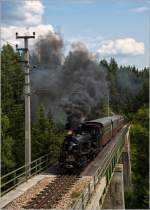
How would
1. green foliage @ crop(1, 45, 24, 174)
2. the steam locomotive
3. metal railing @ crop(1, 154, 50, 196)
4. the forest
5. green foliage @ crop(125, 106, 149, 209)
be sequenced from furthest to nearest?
green foliage @ crop(125, 106, 149, 209) → green foliage @ crop(1, 45, 24, 174) → the forest → the steam locomotive → metal railing @ crop(1, 154, 50, 196)

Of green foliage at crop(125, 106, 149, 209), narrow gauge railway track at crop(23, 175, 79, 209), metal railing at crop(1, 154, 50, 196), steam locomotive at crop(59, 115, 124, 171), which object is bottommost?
green foliage at crop(125, 106, 149, 209)

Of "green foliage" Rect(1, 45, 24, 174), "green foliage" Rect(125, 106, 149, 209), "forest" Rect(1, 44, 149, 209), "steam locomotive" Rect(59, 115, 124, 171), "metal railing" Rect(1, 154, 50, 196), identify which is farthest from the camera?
"green foliage" Rect(125, 106, 149, 209)

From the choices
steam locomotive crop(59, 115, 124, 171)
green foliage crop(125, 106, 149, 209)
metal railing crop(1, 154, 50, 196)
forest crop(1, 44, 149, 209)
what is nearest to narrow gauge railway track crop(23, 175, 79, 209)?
steam locomotive crop(59, 115, 124, 171)

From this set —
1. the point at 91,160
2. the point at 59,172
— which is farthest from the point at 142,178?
Answer: the point at 59,172

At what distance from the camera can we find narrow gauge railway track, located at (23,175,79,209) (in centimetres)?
1347

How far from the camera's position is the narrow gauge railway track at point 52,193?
13.5 meters

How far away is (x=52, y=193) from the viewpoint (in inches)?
589

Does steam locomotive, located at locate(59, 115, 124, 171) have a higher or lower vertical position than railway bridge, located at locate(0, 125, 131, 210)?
higher

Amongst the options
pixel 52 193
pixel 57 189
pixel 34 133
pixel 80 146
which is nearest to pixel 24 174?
pixel 57 189

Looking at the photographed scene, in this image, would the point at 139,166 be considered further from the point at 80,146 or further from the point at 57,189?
the point at 57,189

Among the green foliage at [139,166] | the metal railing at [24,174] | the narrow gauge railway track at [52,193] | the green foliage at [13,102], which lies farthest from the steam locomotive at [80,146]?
the green foliage at [139,166]

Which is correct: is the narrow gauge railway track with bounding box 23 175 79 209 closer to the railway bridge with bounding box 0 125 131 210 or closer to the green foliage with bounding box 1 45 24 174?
the railway bridge with bounding box 0 125 131 210

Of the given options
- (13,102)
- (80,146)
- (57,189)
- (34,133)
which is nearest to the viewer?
(57,189)

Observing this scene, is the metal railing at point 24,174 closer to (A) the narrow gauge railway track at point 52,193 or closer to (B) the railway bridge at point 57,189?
(B) the railway bridge at point 57,189
